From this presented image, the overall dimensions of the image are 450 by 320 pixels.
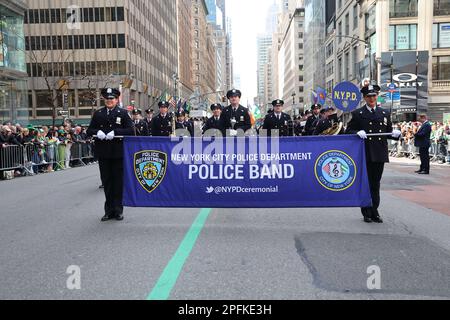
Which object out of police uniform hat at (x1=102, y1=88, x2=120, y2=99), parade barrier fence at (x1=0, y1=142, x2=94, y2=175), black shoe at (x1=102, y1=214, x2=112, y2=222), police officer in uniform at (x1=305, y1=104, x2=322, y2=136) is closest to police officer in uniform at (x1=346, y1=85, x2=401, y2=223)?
police uniform hat at (x1=102, y1=88, x2=120, y2=99)

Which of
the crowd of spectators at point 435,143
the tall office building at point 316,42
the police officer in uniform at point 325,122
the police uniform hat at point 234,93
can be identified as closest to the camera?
the police uniform hat at point 234,93

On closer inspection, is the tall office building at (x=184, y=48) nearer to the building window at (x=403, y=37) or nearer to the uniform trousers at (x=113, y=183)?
the building window at (x=403, y=37)

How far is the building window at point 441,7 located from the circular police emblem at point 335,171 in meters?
43.0

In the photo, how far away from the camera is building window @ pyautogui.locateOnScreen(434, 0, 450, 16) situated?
4303 cm

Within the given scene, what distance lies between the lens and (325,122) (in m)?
13.5

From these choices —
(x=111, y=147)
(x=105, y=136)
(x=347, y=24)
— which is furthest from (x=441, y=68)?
(x=105, y=136)

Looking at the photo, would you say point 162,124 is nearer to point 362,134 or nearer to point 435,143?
point 362,134

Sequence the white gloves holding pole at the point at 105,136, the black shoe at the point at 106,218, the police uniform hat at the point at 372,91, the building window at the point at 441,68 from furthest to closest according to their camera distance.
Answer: the building window at the point at 441,68, the black shoe at the point at 106,218, the police uniform hat at the point at 372,91, the white gloves holding pole at the point at 105,136

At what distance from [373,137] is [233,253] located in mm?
3213

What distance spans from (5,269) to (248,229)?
3258 millimetres

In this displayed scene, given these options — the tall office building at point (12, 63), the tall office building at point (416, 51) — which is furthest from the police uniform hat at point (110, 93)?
the tall office building at point (416, 51)

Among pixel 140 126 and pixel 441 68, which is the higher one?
pixel 441 68

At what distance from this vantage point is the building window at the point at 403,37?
143ft

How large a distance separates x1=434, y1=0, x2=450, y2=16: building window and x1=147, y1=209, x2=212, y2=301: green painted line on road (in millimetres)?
44385
